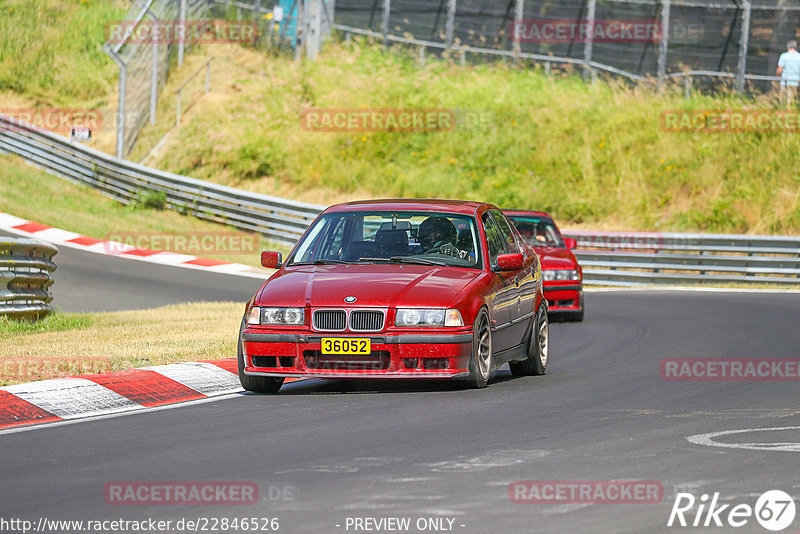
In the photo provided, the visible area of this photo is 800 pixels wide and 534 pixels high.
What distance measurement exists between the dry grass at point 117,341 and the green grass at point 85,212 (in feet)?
34.2

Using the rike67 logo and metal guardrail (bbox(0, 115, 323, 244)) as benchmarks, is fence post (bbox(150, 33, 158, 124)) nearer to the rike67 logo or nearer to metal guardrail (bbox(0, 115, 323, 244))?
metal guardrail (bbox(0, 115, 323, 244))

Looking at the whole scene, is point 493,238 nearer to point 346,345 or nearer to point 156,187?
point 346,345

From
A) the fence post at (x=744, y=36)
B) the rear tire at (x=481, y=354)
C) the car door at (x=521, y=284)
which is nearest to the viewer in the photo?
the rear tire at (x=481, y=354)

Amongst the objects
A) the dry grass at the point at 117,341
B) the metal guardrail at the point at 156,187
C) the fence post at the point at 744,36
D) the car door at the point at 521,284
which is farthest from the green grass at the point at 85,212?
the car door at the point at 521,284

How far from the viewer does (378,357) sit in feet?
31.6

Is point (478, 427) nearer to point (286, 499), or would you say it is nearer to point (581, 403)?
point (581, 403)

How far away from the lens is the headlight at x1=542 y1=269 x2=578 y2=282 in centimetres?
1791

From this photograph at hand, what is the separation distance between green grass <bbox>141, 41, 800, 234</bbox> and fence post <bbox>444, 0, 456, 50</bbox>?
3.41 ft

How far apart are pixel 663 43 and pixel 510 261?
22982 millimetres

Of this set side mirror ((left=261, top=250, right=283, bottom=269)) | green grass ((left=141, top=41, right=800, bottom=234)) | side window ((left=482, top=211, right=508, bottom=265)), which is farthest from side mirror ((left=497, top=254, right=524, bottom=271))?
green grass ((left=141, top=41, right=800, bottom=234))

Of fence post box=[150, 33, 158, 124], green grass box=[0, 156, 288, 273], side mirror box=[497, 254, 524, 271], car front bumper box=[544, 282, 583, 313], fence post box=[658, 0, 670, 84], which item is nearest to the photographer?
side mirror box=[497, 254, 524, 271]

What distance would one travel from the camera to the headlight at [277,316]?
31.9 ft

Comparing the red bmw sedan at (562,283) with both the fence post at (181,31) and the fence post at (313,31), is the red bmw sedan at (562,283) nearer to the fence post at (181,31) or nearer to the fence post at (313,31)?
the fence post at (313,31)

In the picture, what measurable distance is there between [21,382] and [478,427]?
3.61 meters
